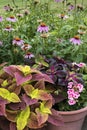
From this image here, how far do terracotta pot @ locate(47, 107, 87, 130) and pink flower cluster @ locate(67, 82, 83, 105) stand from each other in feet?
0.29

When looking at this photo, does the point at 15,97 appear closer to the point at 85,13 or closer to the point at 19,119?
the point at 19,119

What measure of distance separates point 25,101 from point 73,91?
372 millimetres

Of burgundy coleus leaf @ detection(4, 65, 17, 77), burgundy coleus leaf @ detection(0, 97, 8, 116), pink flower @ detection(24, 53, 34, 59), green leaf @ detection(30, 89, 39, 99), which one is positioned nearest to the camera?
burgundy coleus leaf @ detection(0, 97, 8, 116)

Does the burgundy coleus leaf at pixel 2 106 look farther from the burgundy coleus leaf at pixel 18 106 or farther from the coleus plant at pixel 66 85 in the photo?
the coleus plant at pixel 66 85

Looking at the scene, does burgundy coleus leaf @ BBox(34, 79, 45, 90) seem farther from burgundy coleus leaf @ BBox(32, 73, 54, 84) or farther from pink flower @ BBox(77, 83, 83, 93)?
pink flower @ BBox(77, 83, 83, 93)

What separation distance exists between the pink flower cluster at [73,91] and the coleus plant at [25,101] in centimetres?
13

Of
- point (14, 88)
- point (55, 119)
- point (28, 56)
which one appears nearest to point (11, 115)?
point (14, 88)

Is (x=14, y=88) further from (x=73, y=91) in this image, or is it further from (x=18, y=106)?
(x=73, y=91)

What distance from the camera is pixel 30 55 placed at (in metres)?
2.84

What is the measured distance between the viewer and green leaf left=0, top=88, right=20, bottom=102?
2307mm

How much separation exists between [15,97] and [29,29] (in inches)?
46.0

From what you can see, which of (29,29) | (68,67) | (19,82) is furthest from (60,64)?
(29,29)

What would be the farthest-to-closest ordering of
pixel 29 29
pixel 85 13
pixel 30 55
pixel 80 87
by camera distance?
pixel 85 13
pixel 29 29
pixel 30 55
pixel 80 87

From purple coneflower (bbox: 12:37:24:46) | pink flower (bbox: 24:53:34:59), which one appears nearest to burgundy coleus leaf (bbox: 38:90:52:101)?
pink flower (bbox: 24:53:34:59)
